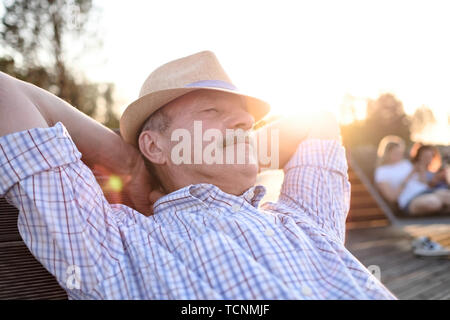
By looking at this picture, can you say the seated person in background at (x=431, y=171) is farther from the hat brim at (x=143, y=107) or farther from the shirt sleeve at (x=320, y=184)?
the hat brim at (x=143, y=107)

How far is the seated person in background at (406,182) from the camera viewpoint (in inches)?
222

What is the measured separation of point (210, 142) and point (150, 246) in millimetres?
557

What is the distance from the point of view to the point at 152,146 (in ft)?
5.99

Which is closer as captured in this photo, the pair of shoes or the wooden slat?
the wooden slat

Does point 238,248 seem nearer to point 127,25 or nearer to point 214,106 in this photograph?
point 214,106

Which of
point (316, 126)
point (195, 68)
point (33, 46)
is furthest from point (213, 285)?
point (33, 46)

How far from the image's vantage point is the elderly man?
120 centimetres

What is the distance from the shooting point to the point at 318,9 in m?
4.54

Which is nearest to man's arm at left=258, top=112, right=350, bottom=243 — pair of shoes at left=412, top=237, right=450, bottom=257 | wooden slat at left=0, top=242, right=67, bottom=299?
wooden slat at left=0, top=242, right=67, bottom=299

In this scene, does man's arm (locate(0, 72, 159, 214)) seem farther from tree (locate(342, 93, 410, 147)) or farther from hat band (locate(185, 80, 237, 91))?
tree (locate(342, 93, 410, 147))

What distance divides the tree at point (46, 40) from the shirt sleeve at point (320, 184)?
29.6ft

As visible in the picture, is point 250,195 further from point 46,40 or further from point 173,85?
point 46,40

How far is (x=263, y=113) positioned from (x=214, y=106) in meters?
0.43

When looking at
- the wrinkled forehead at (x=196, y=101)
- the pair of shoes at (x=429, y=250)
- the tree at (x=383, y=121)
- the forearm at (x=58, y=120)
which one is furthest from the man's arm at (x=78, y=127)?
the tree at (x=383, y=121)
